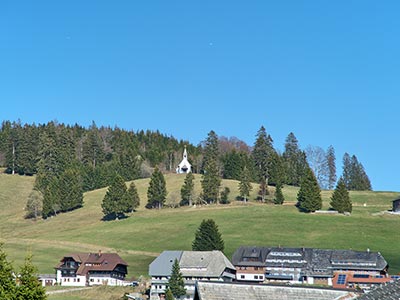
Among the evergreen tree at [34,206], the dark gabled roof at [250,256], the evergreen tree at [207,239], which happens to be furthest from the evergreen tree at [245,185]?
the evergreen tree at [34,206]

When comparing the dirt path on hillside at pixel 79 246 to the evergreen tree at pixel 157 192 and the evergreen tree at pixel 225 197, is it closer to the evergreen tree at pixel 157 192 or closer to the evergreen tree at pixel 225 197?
the evergreen tree at pixel 157 192

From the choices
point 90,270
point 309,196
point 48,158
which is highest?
point 48,158

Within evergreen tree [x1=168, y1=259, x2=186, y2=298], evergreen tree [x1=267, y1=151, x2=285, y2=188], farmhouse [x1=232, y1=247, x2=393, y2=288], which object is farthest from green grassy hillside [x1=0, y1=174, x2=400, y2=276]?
evergreen tree [x1=168, y1=259, x2=186, y2=298]

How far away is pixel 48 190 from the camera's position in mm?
164375

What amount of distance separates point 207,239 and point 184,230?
23.2 meters

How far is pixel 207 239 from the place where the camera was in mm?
110250

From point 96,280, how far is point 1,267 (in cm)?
8229

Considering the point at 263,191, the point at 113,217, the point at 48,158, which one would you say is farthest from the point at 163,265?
the point at 48,158

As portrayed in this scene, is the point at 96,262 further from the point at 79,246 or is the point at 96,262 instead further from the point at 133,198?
the point at 133,198

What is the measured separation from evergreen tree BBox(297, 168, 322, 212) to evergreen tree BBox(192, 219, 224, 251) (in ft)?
132

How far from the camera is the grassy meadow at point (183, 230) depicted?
118 metres

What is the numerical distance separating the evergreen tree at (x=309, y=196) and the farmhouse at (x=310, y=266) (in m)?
38.1

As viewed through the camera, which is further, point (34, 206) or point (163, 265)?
point (34, 206)

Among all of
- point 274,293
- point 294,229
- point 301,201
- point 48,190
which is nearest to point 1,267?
point 274,293
